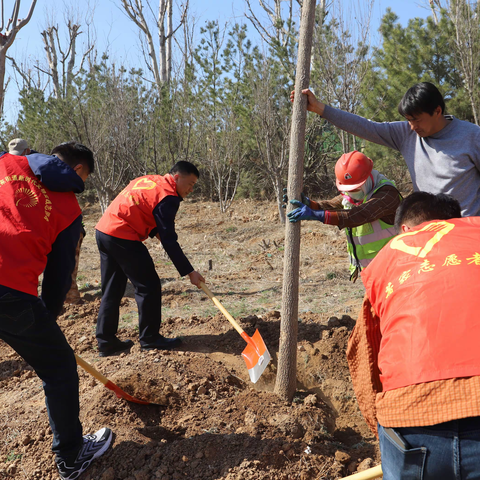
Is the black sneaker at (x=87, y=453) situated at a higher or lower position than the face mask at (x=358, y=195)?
lower

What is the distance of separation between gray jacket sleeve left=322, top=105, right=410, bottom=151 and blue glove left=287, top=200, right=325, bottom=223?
58cm

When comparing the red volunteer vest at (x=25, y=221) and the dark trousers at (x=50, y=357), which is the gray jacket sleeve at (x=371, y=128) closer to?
the red volunteer vest at (x=25, y=221)

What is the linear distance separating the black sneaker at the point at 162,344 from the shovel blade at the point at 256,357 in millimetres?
908

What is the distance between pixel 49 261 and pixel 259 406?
1575 millimetres

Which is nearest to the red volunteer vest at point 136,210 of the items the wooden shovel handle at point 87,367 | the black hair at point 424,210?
the wooden shovel handle at point 87,367

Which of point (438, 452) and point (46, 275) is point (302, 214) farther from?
point (438, 452)

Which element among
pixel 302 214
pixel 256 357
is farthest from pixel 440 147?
pixel 256 357

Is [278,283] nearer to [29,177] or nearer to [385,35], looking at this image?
[29,177]

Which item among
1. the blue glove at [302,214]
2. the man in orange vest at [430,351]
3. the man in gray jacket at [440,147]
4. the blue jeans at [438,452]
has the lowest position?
the blue jeans at [438,452]

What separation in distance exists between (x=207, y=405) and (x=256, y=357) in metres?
0.47

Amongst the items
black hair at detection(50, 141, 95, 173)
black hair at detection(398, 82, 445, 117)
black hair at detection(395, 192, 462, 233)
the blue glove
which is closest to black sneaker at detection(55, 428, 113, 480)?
black hair at detection(50, 141, 95, 173)

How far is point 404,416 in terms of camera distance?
1.36m

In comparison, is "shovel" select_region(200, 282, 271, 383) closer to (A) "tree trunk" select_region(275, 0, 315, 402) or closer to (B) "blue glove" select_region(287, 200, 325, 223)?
(A) "tree trunk" select_region(275, 0, 315, 402)

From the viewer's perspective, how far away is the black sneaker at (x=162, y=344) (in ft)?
12.9
